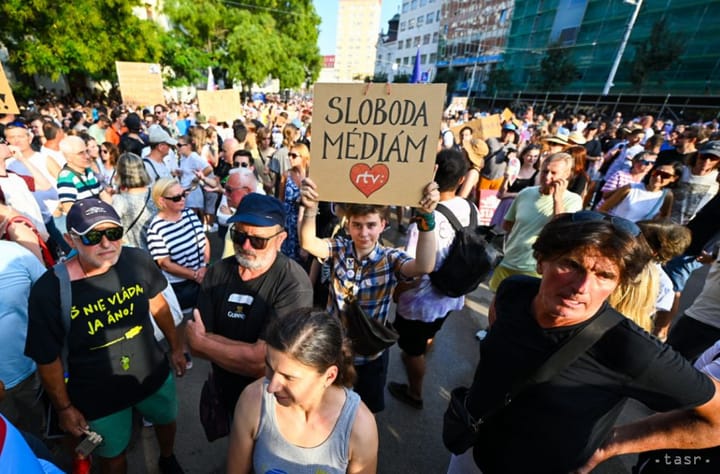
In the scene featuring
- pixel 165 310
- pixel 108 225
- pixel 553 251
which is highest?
pixel 553 251

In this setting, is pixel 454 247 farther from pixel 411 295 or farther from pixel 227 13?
pixel 227 13

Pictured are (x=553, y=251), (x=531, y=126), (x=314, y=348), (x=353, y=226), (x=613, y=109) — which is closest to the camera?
(x=314, y=348)

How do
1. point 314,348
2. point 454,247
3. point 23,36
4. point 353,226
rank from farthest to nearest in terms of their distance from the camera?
point 23,36
point 454,247
point 353,226
point 314,348

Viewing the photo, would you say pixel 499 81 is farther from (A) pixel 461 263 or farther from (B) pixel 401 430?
(B) pixel 401 430

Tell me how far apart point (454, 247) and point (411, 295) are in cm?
53

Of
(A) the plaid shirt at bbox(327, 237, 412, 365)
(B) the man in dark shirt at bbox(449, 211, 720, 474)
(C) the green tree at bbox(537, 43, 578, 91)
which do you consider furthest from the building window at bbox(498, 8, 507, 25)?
(B) the man in dark shirt at bbox(449, 211, 720, 474)

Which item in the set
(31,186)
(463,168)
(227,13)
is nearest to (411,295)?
(463,168)

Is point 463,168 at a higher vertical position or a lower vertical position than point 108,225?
higher

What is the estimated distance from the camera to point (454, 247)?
2.62 metres

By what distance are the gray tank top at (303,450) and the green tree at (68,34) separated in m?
17.2

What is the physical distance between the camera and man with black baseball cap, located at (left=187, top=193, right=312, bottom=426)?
184 cm

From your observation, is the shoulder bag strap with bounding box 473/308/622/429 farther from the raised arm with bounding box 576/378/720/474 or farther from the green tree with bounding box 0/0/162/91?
the green tree with bounding box 0/0/162/91

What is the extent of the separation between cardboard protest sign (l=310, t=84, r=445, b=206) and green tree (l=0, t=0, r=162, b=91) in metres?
16.5

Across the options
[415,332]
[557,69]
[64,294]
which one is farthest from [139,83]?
[557,69]
